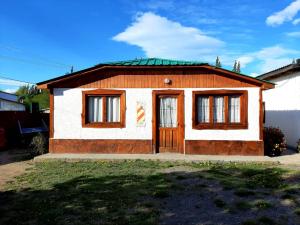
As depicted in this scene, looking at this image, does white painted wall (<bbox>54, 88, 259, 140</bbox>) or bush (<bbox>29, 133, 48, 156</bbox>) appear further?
bush (<bbox>29, 133, 48, 156</bbox>)

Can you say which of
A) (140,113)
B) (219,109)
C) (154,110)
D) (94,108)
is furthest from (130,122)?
(219,109)

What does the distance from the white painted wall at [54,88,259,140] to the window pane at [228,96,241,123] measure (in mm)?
420

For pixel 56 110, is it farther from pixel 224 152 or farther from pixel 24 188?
pixel 224 152

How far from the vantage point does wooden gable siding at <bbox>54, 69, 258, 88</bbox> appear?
13.1 metres

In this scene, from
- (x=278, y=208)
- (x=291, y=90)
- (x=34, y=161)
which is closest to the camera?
(x=278, y=208)

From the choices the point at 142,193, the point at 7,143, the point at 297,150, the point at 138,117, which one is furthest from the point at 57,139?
the point at 297,150

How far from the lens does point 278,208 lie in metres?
6.39

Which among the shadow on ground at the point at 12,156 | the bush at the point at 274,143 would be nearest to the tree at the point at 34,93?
the shadow on ground at the point at 12,156

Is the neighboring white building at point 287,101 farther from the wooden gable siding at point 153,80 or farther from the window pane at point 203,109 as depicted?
the window pane at point 203,109

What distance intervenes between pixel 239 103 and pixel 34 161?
319 inches

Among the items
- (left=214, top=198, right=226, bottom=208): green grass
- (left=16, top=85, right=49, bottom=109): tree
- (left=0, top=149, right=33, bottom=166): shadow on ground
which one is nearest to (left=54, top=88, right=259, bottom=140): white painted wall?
(left=0, top=149, right=33, bottom=166): shadow on ground

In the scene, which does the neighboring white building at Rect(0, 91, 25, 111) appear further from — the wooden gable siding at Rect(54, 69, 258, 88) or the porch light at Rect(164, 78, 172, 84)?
the porch light at Rect(164, 78, 172, 84)

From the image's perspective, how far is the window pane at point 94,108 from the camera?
44.1 ft

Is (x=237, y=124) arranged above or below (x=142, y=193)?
above
